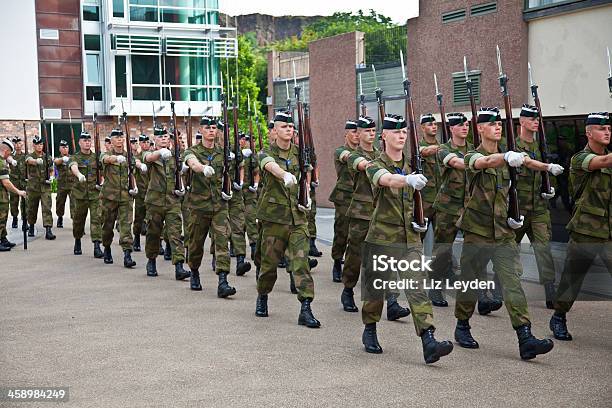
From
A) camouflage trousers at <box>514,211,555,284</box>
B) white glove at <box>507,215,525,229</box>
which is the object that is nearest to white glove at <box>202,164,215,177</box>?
camouflage trousers at <box>514,211,555,284</box>

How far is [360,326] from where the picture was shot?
860 cm

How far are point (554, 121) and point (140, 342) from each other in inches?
347

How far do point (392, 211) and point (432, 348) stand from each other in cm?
121

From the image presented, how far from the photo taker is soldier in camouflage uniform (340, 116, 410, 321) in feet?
30.3

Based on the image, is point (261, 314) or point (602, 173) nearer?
point (602, 173)

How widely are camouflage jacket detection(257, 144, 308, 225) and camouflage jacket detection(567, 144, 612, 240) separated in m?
2.66

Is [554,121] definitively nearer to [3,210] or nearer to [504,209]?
[504,209]

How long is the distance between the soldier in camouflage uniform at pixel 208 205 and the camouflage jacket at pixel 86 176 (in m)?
4.83

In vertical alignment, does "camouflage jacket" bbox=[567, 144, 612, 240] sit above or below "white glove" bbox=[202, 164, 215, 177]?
below

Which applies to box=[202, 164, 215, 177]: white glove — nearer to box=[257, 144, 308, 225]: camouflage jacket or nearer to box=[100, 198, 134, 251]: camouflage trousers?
box=[257, 144, 308, 225]: camouflage jacket

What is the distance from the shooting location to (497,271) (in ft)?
24.1

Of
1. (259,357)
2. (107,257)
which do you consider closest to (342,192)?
(259,357)

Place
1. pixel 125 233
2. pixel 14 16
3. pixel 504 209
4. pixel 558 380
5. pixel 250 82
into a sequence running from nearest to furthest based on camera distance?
pixel 558 380 → pixel 504 209 → pixel 125 233 → pixel 14 16 → pixel 250 82

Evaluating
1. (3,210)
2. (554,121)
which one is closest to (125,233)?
(3,210)
